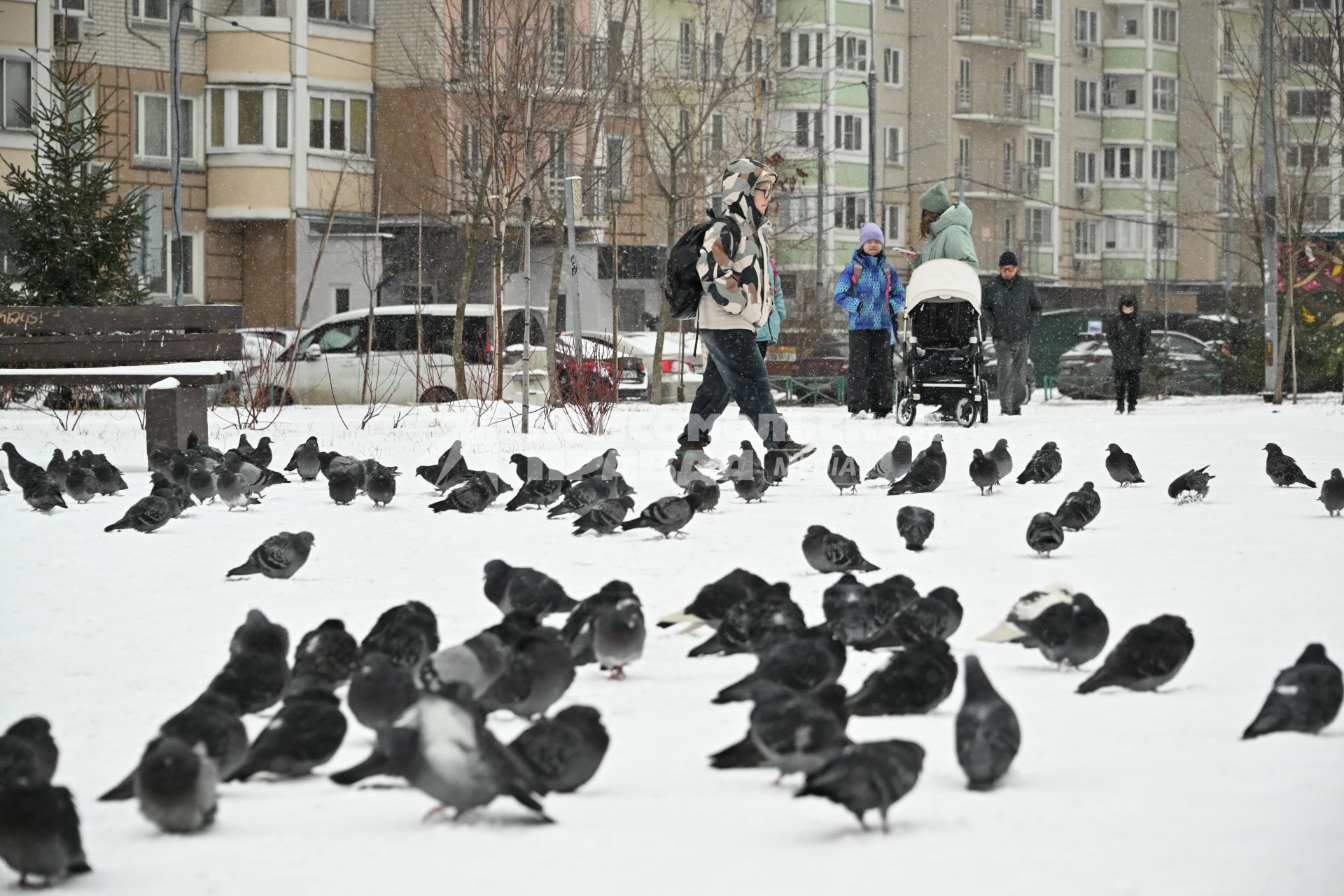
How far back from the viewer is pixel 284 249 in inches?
A: 1631

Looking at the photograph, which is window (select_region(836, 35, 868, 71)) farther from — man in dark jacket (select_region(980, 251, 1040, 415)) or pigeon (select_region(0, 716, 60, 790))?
pigeon (select_region(0, 716, 60, 790))

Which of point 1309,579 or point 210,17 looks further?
point 210,17

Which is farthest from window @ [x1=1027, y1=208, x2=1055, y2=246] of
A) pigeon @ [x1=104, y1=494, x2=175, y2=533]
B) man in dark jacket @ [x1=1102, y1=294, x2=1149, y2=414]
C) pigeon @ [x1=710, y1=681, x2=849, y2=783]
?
pigeon @ [x1=710, y1=681, x2=849, y2=783]

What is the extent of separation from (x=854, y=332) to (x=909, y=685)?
45.6 feet

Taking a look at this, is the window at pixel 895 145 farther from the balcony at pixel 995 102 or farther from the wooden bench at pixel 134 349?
the wooden bench at pixel 134 349

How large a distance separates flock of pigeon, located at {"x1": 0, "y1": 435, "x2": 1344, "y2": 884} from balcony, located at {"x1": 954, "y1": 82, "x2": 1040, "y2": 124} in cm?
5935

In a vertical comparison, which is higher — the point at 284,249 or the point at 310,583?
the point at 284,249

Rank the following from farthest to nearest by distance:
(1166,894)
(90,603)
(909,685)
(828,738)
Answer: (90,603)
(909,685)
(828,738)
(1166,894)

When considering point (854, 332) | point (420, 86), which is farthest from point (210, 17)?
point (854, 332)

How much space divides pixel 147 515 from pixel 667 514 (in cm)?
261

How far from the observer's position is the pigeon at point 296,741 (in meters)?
3.87

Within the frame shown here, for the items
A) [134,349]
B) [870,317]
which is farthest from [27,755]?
[870,317]

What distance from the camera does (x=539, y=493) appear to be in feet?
33.1

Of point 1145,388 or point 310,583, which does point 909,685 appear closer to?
point 310,583
